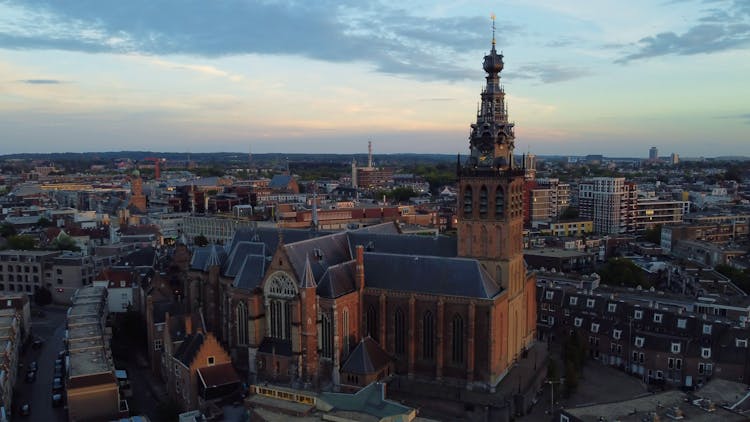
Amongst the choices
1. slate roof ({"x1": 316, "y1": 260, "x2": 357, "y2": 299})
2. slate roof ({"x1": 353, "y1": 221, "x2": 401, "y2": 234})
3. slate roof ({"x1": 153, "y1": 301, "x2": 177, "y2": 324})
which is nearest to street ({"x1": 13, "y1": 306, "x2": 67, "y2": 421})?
slate roof ({"x1": 153, "y1": 301, "x2": 177, "y2": 324})

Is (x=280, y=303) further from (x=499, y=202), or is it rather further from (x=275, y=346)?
(x=499, y=202)

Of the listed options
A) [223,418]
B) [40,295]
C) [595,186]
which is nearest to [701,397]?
[223,418]

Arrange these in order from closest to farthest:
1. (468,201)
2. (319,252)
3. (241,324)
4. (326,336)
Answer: (326,336)
(468,201)
(319,252)
(241,324)

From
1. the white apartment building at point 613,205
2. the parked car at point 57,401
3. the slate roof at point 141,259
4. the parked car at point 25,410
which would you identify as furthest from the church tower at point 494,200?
the white apartment building at point 613,205

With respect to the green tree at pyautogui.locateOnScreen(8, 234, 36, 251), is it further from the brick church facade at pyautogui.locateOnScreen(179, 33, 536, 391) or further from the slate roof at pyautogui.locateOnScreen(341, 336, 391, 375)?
the slate roof at pyautogui.locateOnScreen(341, 336, 391, 375)

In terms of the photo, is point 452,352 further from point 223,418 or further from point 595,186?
point 595,186

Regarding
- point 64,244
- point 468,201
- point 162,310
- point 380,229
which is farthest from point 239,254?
point 64,244
